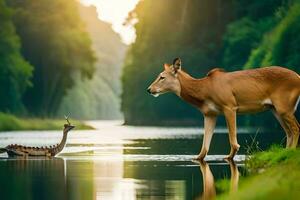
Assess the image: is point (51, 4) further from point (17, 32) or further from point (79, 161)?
point (79, 161)

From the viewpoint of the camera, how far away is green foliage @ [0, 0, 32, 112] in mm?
64312

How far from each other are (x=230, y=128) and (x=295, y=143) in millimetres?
1341

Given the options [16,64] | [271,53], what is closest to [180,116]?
[16,64]

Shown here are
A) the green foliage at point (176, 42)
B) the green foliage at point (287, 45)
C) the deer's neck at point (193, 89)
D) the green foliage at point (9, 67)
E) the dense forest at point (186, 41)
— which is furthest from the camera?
the green foliage at point (176, 42)

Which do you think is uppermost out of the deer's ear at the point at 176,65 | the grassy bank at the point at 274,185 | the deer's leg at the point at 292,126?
the deer's ear at the point at 176,65

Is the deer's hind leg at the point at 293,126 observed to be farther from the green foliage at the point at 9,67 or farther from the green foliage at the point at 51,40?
the green foliage at the point at 51,40

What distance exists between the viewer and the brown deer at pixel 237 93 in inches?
777

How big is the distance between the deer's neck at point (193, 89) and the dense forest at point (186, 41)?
44993 mm

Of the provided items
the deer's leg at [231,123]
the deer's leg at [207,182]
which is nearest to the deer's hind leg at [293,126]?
the deer's leg at [231,123]

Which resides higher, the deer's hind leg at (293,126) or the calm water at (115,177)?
the deer's hind leg at (293,126)

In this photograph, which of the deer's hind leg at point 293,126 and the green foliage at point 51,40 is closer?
the deer's hind leg at point 293,126

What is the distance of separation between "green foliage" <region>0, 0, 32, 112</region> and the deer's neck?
44286mm

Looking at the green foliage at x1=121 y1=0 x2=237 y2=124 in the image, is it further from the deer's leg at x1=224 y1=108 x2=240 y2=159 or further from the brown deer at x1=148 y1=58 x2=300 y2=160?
the deer's leg at x1=224 y1=108 x2=240 y2=159

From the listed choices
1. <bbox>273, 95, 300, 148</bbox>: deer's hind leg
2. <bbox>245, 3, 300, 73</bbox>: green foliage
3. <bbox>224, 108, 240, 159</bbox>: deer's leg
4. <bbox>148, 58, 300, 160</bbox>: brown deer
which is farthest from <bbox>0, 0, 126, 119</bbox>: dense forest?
<bbox>273, 95, 300, 148</bbox>: deer's hind leg
